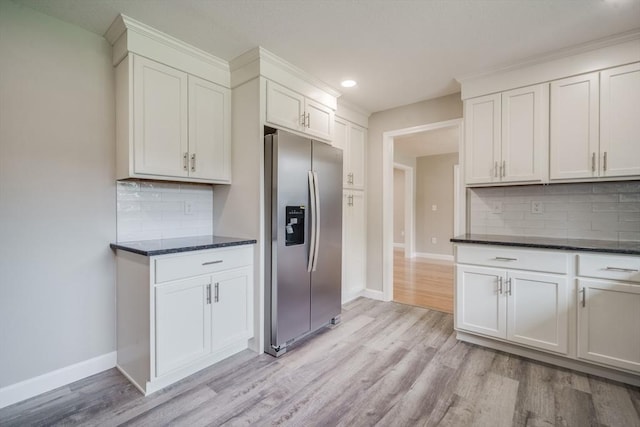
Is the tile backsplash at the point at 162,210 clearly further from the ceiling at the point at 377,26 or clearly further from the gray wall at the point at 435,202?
the gray wall at the point at 435,202

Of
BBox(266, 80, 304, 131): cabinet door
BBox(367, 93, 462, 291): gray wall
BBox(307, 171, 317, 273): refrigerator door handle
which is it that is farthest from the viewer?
BBox(367, 93, 462, 291): gray wall

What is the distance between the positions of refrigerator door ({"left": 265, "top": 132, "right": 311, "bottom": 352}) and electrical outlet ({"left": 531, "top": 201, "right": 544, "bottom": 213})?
83.7 inches

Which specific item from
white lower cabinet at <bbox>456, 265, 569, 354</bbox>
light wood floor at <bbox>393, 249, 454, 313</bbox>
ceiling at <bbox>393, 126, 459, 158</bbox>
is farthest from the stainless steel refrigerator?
ceiling at <bbox>393, 126, 459, 158</bbox>

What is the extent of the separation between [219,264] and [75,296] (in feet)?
3.20

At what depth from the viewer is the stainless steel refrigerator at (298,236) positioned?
7.75ft

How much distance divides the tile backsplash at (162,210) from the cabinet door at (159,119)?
0.32 meters

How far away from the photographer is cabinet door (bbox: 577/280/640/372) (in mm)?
1918

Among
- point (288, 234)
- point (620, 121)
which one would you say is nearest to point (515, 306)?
point (620, 121)

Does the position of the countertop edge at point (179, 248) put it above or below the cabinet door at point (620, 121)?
below

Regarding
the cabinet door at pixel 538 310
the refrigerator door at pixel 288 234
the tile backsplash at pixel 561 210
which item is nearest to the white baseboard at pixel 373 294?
the tile backsplash at pixel 561 210

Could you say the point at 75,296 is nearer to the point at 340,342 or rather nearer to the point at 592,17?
the point at 340,342

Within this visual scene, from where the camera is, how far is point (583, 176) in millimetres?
2346

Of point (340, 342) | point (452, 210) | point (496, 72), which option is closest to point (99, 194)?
point (340, 342)

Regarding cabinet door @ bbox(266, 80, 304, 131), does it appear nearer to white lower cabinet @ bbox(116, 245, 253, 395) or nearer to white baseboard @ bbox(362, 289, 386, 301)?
white lower cabinet @ bbox(116, 245, 253, 395)
